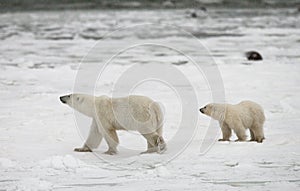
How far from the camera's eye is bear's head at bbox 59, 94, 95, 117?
634cm

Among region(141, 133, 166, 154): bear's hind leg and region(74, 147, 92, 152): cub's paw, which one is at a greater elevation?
region(141, 133, 166, 154): bear's hind leg

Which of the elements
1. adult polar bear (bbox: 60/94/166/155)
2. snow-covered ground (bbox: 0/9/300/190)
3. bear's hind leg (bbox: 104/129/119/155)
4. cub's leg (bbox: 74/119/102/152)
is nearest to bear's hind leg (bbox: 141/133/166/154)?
adult polar bear (bbox: 60/94/166/155)

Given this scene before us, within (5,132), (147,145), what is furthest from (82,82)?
(147,145)

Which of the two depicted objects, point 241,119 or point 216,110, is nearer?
point 241,119

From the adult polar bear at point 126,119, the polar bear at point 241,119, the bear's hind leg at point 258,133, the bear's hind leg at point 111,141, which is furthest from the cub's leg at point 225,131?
the bear's hind leg at point 111,141

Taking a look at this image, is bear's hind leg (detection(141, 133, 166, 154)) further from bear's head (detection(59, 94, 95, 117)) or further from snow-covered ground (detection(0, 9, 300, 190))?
bear's head (detection(59, 94, 95, 117))

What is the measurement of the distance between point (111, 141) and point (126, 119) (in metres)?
0.30

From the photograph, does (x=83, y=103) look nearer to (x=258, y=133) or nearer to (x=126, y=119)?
(x=126, y=119)

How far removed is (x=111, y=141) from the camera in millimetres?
6125

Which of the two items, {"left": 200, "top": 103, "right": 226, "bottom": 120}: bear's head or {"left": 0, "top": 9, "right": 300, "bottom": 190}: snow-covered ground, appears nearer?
{"left": 0, "top": 9, "right": 300, "bottom": 190}: snow-covered ground

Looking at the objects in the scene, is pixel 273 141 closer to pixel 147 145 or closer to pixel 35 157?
pixel 147 145

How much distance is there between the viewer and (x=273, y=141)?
21.7 ft

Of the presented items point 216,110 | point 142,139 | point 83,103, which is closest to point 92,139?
point 83,103

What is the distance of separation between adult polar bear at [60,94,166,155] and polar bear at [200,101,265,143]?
1.01 m
